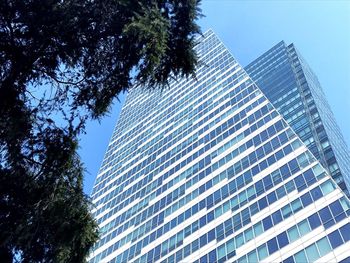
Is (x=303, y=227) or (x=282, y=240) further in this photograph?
(x=282, y=240)

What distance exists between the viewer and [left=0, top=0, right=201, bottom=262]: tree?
48.4ft

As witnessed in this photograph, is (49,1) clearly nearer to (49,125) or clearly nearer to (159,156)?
(49,125)

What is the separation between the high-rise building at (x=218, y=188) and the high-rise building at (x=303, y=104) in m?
24.6

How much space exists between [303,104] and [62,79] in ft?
333

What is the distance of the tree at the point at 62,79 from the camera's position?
48.4 ft

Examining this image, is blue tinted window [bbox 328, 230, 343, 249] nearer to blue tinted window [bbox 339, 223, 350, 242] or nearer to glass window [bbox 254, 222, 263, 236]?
blue tinted window [bbox 339, 223, 350, 242]

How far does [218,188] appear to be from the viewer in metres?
58.1

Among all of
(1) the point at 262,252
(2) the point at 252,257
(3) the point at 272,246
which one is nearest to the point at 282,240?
(3) the point at 272,246

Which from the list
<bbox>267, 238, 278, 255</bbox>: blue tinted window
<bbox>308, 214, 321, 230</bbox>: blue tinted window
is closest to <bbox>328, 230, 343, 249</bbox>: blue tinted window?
<bbox>308, 214, 321, 230</bbox>: blue tinted window

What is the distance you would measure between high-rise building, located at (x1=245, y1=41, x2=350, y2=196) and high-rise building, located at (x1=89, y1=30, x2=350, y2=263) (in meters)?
24.6

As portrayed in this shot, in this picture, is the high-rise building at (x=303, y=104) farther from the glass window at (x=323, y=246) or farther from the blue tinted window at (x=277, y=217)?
the glass window at (x=323, y=246)

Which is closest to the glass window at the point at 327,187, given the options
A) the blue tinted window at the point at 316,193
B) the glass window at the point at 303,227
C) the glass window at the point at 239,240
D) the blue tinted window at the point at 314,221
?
the blue tinted window at the point at 316,193

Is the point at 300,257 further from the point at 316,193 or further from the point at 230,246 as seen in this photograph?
the point at 230,246

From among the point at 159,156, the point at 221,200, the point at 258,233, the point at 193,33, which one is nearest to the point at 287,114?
the point at 159,156
